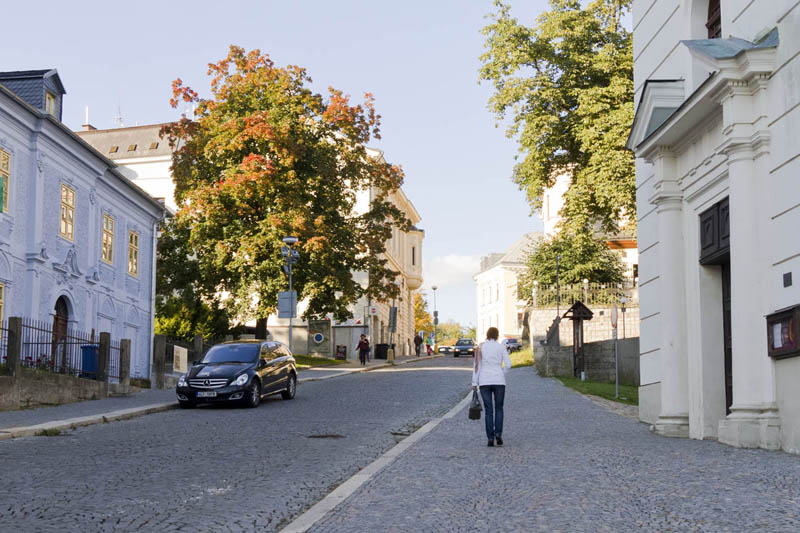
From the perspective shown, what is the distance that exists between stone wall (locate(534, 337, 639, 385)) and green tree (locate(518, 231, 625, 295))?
1388cm

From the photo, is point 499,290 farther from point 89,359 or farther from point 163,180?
point 89,359

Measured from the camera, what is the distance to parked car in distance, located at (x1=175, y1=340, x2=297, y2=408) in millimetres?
20531

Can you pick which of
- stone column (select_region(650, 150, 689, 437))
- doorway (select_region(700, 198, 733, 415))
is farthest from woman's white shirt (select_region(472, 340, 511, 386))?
doorway (select_region(700, 198, 733, 415))

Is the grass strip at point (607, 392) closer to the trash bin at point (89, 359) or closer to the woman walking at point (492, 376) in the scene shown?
the woman walking at point (492, 376)

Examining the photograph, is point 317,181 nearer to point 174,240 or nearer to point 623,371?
point 174,240

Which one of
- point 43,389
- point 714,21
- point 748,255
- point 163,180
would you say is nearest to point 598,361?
point 43,389

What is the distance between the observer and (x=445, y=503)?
25.1 feet

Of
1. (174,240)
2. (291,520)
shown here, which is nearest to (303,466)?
(291,520)

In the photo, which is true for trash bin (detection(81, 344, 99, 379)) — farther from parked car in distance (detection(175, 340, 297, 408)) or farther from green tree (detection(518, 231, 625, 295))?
green tree (detection(518, 231, 625, 295))

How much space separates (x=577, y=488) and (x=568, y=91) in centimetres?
2628

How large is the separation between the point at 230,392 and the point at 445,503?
13.4 m

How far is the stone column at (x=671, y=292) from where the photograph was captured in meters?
14.3

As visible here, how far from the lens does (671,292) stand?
14.5 m

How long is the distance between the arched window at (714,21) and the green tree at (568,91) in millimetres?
15511
